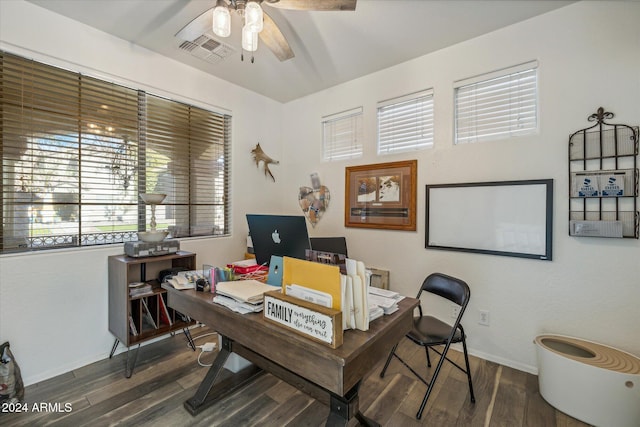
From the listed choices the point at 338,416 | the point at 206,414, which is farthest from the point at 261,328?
the point at 206,414

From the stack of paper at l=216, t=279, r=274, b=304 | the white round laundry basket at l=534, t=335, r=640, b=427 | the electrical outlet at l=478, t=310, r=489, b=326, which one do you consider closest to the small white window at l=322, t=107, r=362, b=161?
the electrical outlet at l=478, t=310, r=489, b=326

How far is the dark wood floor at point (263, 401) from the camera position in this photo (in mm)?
1654

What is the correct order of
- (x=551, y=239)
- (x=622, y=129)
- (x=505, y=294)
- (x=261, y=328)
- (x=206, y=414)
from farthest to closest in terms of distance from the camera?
(x=505, y=294), (x=551, y=239), (x=622, y=129), (x=206, y=414), (x=261, y=328)

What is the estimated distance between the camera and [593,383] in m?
1.61

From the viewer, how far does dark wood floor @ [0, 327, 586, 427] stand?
5.43 feet

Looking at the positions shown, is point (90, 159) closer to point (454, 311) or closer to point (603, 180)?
point (454, 311)

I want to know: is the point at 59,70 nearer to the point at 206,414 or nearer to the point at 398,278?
the point at 206,414

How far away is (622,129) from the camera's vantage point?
1820 mm

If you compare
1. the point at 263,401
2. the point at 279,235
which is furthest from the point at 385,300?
the point at 263,401

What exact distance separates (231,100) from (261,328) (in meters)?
2.82

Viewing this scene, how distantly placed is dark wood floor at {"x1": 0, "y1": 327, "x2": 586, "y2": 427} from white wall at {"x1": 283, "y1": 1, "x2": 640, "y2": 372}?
1.52 ft

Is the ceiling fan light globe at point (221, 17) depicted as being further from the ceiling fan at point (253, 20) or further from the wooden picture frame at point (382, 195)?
the wooden picture frame at point (382, 195)

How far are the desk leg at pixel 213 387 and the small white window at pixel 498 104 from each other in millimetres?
2483

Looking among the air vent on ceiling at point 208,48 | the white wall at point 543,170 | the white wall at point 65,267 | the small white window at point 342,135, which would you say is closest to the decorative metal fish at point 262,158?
the small white window at point 342,135
